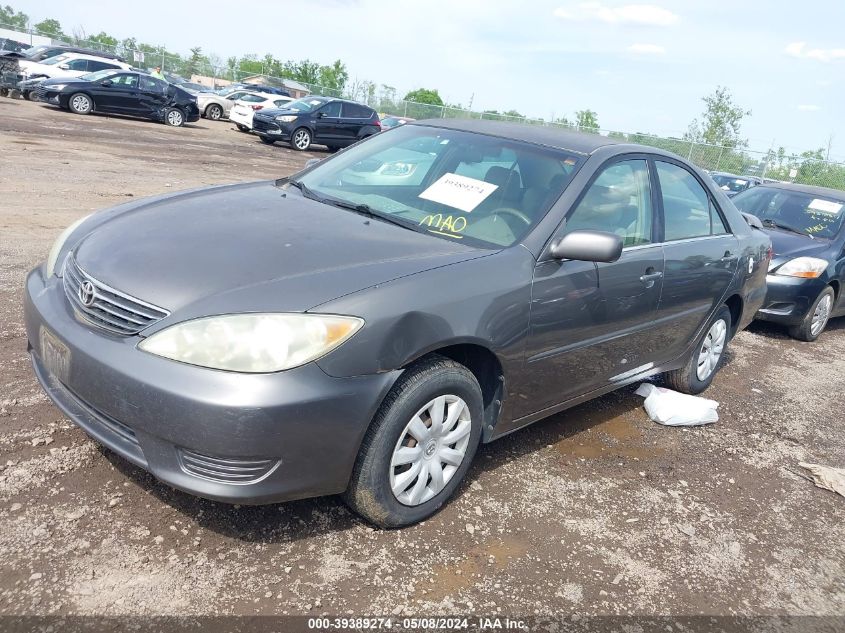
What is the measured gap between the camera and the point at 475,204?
3.47m

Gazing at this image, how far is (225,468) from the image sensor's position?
241cm

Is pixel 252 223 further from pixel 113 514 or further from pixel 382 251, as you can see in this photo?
pixel 113 514

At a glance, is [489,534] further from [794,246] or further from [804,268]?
[794,246]

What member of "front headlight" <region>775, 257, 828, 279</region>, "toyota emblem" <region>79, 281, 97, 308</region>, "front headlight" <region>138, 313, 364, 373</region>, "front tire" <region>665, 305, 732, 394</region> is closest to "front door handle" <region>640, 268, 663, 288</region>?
"front tire" <region>665, 305, 732, 394</region>

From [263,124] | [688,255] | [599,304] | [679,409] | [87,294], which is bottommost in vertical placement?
[679,409]

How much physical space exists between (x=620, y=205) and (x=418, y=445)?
74.3 inches

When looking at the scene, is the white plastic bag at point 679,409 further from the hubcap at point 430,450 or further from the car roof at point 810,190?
the car roof at point 810,190

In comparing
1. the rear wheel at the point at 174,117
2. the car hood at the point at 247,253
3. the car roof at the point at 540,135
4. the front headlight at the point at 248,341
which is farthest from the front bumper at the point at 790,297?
the rear wheel at the point at 174,117

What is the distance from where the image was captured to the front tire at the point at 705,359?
4941 mm

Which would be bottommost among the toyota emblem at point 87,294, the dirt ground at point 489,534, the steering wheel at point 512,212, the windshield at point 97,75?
the dirt ground at point 489,534

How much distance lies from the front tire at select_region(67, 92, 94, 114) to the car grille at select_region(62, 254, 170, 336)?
20.2m

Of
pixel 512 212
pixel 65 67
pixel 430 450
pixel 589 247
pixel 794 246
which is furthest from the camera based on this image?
pixel 65 67

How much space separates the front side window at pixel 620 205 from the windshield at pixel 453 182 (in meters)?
0.16

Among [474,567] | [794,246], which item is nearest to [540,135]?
[474,567]
